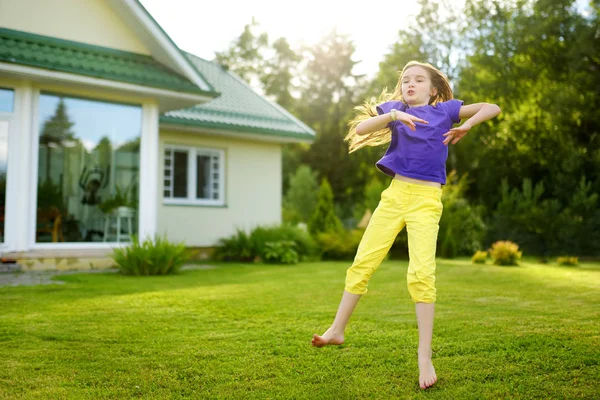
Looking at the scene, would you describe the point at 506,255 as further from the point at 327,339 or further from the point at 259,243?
the point at 327,339

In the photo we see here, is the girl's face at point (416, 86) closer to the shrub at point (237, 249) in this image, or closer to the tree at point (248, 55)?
the shrub at point (237, 249)

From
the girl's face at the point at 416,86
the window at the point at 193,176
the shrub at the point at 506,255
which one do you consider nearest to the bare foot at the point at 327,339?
the girl's face at the point at 416,86

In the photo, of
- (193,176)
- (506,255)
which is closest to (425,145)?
(506,255)

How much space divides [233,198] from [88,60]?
537cm

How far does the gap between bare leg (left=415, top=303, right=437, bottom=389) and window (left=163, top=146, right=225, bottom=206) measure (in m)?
10.3

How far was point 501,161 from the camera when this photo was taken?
20.5 m

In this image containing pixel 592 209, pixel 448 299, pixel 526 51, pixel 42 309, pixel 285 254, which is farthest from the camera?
pixel 526 51

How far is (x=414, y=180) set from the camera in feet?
10.5

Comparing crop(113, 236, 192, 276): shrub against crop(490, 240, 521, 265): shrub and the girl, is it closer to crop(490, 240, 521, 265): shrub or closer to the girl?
the girl

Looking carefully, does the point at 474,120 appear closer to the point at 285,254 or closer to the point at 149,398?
the point at 149,398

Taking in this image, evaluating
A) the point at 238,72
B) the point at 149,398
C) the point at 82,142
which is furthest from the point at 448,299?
the point at 238,72

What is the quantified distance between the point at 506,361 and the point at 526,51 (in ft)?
62.7

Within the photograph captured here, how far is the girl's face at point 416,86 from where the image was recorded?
3.37 m

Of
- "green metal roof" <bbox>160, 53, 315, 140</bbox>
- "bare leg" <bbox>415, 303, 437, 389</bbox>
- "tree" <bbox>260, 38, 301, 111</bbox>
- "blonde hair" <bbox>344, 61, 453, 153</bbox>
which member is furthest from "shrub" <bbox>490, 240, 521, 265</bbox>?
"tree" <bbox>260, 38, 301, 111</bbox>
